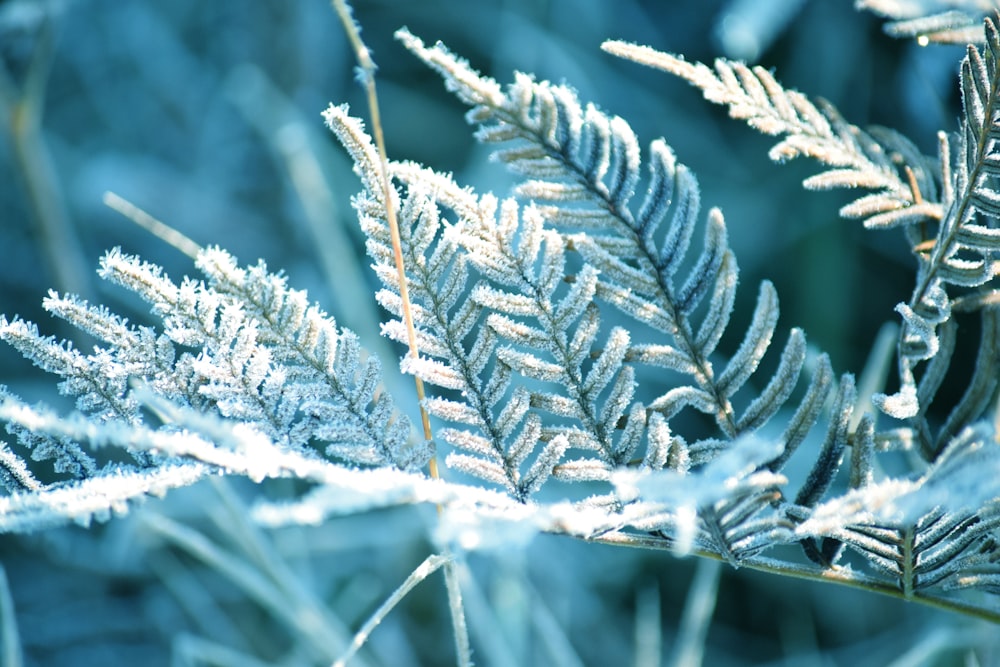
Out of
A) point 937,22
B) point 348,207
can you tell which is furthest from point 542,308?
point 348,207

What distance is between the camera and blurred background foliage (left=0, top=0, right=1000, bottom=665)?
62 centimetres

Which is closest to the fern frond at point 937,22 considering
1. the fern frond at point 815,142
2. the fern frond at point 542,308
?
the fern frond at point 815,142

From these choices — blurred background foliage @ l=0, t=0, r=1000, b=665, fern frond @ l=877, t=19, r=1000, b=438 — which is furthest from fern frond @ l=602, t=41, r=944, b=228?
blurred background foliage @ l=0, t=0, r=1000, b=665

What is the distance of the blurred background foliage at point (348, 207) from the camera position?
0.62 metres

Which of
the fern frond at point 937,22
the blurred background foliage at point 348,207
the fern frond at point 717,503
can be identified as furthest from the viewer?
the blurred background foliage at point 348,207

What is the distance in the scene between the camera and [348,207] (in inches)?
31.4

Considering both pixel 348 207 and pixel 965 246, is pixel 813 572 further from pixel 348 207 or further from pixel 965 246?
pixel 348 207

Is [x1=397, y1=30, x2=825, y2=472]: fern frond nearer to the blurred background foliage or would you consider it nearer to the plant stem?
the plant stem

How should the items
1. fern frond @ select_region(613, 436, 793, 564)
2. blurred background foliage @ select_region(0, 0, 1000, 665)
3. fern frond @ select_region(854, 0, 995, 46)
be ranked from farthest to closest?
blurred background foliage @ select_region(0, 0, 1000, 665)
fern frond @ select_region(854, 0, 995, 46)
fern frond @ select_region(613, 436, 793, 564)

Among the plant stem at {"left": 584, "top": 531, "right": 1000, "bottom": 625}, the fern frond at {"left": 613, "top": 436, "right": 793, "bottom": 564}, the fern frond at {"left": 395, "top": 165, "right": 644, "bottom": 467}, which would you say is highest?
the fern frond at {"left": 395, "top": 165, "right": 644, "bottom": 467}

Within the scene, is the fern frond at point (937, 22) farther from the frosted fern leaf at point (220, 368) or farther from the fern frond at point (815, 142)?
the frosted fern leaf at point (220, 368)

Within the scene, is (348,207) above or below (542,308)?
above

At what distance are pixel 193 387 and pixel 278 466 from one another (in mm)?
63

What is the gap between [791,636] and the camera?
1.99 ft
